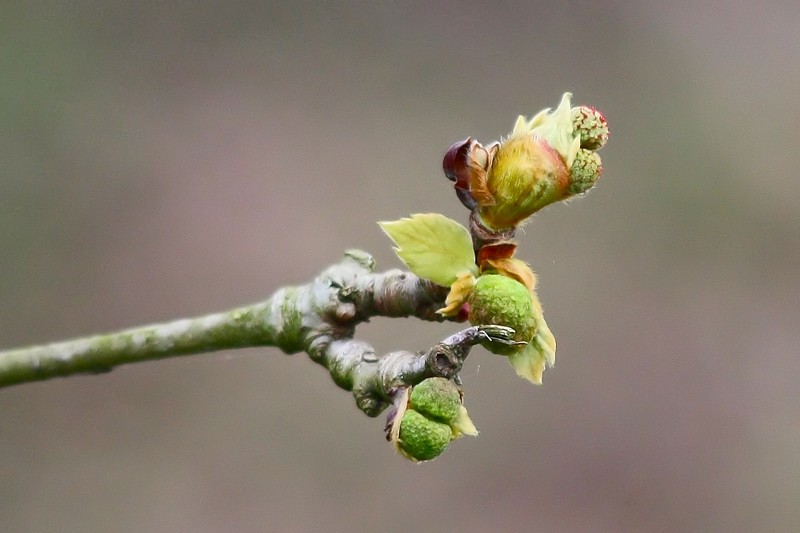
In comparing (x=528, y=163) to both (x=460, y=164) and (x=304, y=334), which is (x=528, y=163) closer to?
(x=460, y=164)

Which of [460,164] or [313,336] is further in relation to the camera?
[313,336]

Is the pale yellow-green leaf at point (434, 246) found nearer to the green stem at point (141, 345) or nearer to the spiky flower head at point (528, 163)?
the spiky flower head at point (528, 163)

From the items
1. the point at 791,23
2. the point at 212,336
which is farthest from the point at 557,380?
the point at 212,336

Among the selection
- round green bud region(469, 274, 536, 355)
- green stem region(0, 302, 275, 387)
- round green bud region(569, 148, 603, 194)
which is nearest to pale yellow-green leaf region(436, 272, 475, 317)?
round green bud region(469, 274, 536, 355)

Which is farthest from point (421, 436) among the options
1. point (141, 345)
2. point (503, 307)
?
point (141, 345)

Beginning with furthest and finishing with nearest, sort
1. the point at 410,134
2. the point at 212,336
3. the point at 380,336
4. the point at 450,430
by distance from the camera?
the point at 410,134 < the point at 380,336 < the point at 212,336 < the point at 450,430

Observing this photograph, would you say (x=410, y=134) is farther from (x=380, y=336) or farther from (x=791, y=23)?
(x=791, y=23)
